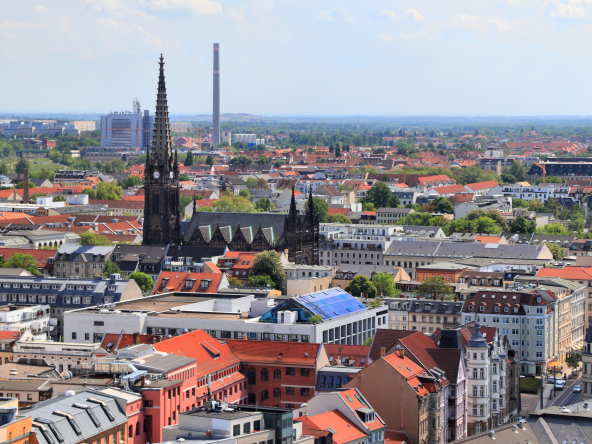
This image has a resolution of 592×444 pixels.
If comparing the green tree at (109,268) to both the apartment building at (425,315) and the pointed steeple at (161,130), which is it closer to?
the pointed steeple at (161,130)

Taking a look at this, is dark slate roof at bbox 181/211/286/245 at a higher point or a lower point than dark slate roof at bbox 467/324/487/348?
lower

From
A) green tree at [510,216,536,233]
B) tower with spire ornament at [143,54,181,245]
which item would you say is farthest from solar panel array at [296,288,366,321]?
green tree at [510,216,536,233]

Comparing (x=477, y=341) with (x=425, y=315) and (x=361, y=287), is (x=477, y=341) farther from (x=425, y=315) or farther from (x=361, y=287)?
(x=361, y=287)

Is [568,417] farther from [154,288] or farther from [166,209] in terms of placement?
[166,209]

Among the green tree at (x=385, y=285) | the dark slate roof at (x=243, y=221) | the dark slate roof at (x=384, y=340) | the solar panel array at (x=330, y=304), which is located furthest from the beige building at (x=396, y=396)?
the dark slate roof at (x=243, y=221)

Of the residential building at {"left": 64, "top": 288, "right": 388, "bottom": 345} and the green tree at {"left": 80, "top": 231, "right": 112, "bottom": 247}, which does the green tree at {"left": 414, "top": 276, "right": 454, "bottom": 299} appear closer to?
the residential building at {"left": 64, "top": 288, "right": 388, "bottom": 345}
